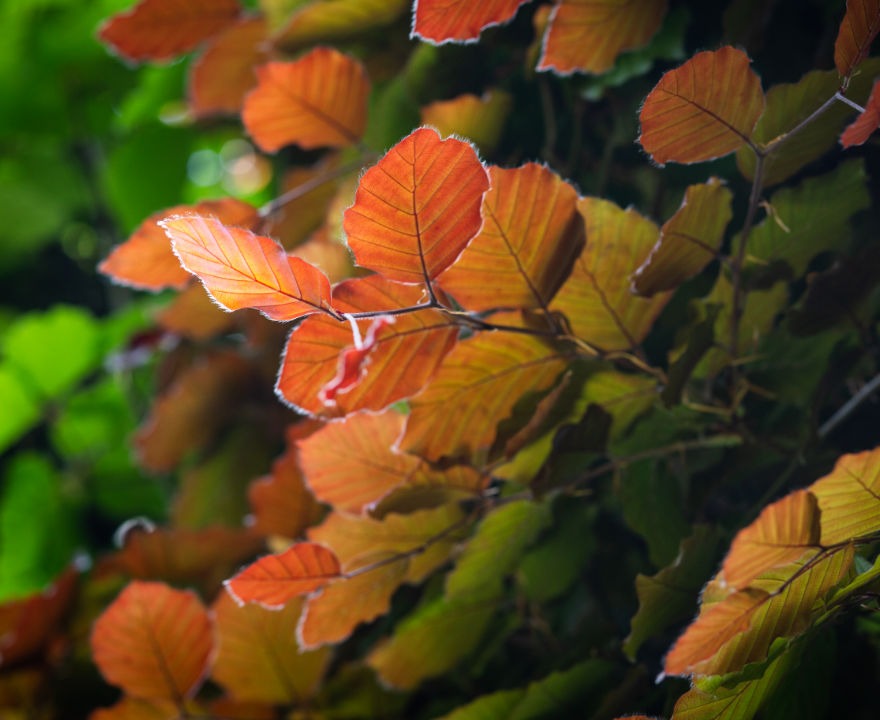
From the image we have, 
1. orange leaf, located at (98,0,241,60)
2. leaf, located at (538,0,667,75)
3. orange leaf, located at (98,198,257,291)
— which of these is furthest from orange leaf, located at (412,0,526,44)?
orange leaf, located at (98,0,241,60)

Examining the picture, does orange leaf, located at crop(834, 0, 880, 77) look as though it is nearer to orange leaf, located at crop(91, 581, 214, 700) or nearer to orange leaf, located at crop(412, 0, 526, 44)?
orange leaf, located at crop(412, 0, 526, 44)

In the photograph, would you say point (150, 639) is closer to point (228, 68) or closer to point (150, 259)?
point (150, 259)

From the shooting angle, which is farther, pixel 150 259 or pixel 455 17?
pixel 150 259

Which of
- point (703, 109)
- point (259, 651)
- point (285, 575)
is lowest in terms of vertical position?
point (259, 651)

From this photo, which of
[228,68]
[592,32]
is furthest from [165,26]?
[592,32]

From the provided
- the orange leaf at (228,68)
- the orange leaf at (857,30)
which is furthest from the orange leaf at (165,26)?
the orange leaf at (857,30)

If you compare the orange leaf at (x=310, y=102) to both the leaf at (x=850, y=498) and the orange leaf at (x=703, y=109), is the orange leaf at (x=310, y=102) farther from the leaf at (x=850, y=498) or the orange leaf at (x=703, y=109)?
the leaf at (x=850, y=498)
